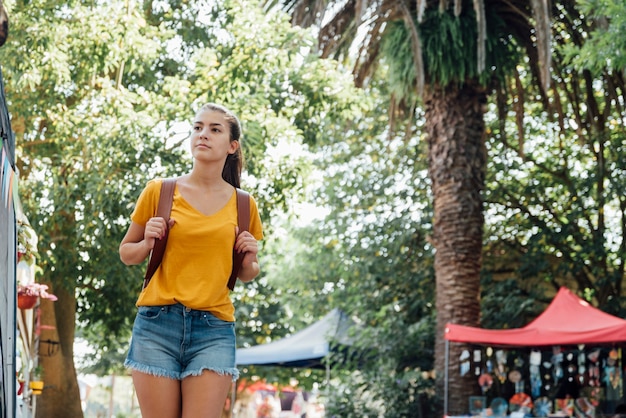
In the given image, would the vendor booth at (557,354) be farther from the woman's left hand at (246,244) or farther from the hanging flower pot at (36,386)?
the woman's left hand at (246,244)

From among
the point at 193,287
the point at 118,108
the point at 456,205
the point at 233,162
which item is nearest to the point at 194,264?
the point at 193,287

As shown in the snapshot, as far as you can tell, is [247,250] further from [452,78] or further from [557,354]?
[452,78]

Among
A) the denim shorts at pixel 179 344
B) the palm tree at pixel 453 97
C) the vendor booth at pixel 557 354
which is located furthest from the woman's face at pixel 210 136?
the palm tree at pixel 453 97

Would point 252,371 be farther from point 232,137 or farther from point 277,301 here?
point 232,137

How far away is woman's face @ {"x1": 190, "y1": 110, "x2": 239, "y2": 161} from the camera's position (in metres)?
3.22

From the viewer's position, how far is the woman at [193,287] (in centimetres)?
292

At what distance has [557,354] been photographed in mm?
12828

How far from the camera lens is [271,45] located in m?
13.2

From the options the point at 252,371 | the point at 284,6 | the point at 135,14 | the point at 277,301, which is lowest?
the point at 252,371

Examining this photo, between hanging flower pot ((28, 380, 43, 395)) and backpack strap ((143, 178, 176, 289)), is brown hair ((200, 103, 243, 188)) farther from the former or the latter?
hanging flower pot ((28, 380, 43, 395))

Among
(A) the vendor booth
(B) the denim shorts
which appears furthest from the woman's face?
(A) the vendor booth

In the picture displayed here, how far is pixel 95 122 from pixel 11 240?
29.1 ft

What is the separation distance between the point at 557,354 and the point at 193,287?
1054cm

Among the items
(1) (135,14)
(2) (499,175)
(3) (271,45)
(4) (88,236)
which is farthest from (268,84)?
(2) (499,175)
